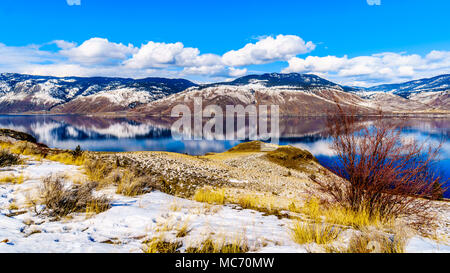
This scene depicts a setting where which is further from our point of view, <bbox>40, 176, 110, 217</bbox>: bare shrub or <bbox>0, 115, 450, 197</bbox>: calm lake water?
<bbox>0, 115, 450, 197</bbox>: calm lake water

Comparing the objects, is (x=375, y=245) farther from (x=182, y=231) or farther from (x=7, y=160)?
(x=7, y=160)

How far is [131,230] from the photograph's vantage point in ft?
10.7

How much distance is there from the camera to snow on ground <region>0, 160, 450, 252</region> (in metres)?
2.69

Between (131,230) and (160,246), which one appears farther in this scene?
(131,230)

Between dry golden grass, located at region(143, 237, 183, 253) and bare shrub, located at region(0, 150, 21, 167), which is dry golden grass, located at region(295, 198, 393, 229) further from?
bare shrub, located at region(0, 150, 21, 167)

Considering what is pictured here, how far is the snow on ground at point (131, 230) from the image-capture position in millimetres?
2694

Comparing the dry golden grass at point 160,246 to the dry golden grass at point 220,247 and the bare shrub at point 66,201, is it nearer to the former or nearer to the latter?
the dry golden grass at point 220,247

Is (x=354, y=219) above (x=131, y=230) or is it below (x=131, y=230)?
below

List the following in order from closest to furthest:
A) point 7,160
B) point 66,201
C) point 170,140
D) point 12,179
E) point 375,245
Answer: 1. point 375,245
2. point 66,201
3. point 12,179
4. point 7,160
5. point 170,140

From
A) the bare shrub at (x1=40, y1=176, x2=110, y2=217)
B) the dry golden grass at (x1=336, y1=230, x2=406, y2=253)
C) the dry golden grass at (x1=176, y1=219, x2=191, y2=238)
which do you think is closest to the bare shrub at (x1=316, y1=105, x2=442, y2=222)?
the dry golden grass at (x1=336, y1=230, x2=406, y2=253)

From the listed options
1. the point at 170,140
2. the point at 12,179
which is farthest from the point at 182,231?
the point at 170,140
